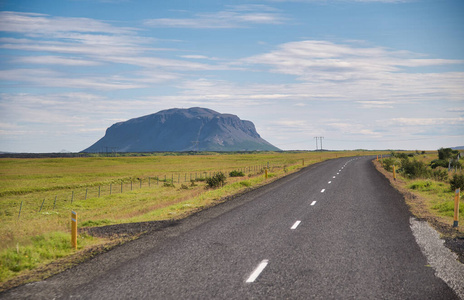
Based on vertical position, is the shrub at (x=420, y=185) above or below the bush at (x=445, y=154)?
below

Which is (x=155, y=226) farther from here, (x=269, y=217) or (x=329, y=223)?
(x=329, y=223)

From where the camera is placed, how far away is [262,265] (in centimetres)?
771

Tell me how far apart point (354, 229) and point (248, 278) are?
5.78 meters

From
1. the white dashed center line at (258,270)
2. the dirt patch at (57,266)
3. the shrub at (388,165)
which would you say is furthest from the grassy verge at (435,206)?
the shrub at (388,165)

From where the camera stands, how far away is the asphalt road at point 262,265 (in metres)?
6.31

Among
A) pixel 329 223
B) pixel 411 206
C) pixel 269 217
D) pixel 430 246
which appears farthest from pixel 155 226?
pixel 411 206

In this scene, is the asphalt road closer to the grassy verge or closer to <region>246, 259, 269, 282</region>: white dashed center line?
<region>246, 259, 269, 282</region>: white dashed center line

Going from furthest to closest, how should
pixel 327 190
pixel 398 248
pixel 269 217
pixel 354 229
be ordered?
pixel 327 190 < pixel 269 217 < pixel 354 229 < pixel 398 248

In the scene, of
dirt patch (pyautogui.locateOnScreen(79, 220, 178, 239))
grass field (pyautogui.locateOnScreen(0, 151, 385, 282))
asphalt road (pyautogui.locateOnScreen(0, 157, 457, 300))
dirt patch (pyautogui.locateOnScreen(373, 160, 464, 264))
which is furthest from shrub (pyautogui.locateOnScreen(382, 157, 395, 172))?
dirt patch (pyautogui.locateOnScreen(79, 220, 178, 239))

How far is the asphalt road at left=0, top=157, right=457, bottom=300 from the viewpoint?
6.31 m

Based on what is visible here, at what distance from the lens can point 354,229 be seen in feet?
38.3

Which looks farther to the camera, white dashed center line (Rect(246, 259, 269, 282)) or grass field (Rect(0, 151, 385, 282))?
grass field (Rect(0, 151, 385, 282))

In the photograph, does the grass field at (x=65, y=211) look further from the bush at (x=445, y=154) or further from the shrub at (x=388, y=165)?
the bush at (x=445, y=154)

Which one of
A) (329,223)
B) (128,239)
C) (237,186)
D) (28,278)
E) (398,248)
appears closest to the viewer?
(28,278)
